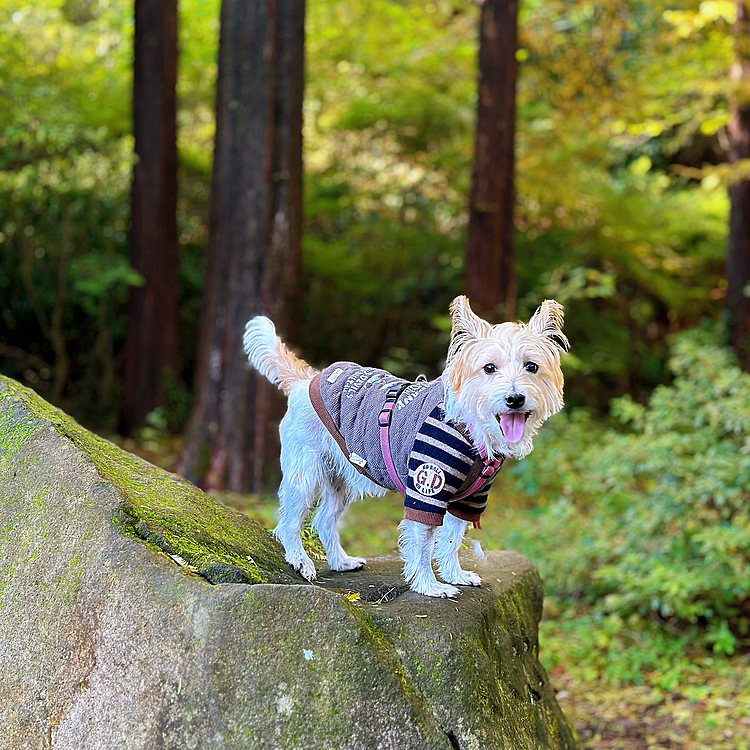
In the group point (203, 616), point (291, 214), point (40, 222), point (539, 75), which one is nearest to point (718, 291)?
point (539, 75)

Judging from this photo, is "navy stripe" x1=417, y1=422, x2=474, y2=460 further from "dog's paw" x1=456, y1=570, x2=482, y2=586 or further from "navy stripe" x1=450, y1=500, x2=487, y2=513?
"dog's paw" x1=456, y1=570, x2=482, y2=586

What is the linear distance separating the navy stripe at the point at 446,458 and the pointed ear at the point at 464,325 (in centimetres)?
36

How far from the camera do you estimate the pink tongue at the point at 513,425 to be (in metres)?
3.20

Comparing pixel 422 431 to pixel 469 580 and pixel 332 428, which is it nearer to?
pixel 332 428

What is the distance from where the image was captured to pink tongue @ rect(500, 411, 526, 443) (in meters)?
3.20

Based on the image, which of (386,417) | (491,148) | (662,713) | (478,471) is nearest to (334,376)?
(386,417)

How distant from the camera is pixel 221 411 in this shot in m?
9.22

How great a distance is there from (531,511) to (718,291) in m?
7.77

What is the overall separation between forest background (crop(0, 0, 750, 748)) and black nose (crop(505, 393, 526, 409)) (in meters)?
5.15

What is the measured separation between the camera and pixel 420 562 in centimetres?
370

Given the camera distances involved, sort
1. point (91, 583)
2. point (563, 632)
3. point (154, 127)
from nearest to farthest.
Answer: point (91, 583) < point (563, 632) < point (154, 127)

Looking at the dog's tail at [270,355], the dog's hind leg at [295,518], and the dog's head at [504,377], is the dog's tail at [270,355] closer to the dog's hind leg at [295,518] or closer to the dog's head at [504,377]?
the dog's hind leg at [295,518]

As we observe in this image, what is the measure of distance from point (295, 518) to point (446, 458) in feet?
2.83

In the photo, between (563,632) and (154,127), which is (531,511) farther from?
(154,127)
